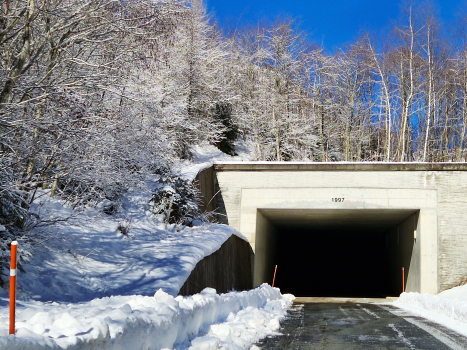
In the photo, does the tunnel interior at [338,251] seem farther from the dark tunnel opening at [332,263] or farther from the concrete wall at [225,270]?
the concrete wall at [225,270]

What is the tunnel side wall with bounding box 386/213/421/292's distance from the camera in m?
23.8

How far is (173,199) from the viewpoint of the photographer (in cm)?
1808

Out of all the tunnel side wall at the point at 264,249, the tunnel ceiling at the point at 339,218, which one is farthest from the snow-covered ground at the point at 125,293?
the tunnel ceiling at the point at 339,218

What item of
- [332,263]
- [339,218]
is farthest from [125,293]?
[332,263]

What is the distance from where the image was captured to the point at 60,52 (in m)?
10.2

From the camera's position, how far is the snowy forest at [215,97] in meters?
9.63

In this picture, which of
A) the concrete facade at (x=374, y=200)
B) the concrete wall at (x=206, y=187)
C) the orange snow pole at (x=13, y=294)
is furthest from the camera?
the concrete facade at (x=374, y=200)

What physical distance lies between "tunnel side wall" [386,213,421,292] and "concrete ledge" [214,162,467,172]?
2.32 m

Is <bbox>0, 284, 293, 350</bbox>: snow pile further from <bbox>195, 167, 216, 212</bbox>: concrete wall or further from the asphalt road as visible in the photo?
<bbox>195, 167, 216, 212</bbox>: concrete wall

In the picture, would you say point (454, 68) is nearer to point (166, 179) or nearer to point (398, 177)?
point (398, 177)

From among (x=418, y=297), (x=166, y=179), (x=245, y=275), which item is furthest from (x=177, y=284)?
(x=245, y=275)

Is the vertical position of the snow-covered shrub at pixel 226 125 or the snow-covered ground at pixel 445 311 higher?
the snow-covered shrub at pixel 226 125

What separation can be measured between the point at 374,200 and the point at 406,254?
4.66 metres

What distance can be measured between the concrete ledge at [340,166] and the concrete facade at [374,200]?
4cm
